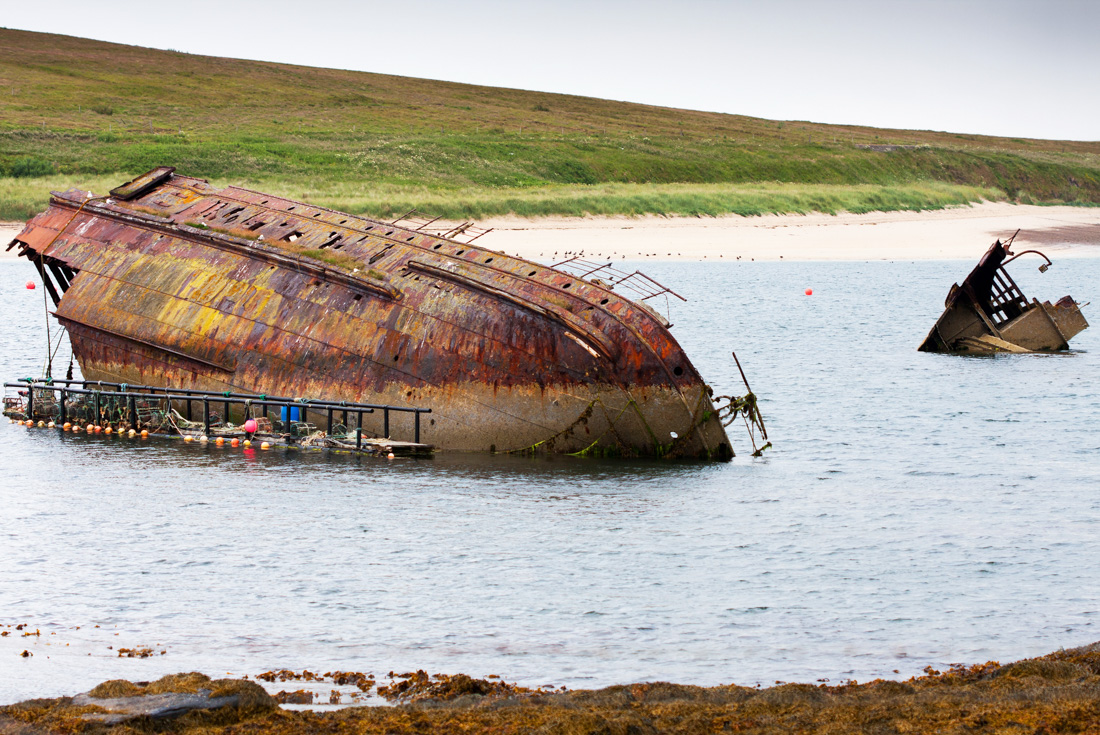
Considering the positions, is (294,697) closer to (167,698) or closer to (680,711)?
(167,698)

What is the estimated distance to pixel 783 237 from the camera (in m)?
78.2

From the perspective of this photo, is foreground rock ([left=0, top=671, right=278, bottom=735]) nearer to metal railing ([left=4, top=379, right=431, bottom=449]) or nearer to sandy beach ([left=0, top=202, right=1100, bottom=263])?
metal railing ([left=4, top=379, right=431, bottom=449])

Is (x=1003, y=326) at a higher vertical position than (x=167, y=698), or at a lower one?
higher

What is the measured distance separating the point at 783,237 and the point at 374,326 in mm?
57966

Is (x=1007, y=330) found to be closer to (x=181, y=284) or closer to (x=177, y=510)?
(x=181, y=284)

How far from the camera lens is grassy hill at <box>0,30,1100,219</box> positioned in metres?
75.4

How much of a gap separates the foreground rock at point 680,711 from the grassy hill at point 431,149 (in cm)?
5612

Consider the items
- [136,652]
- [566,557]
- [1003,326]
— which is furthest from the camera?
[1003,326]

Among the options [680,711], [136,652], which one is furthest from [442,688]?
[136,652]

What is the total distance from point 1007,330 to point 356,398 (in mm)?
25629

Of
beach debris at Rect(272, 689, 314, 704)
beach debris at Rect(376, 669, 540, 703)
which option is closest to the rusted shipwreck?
beach debris at Rect(376, 669, 540, 703)

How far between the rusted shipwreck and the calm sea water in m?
0.89

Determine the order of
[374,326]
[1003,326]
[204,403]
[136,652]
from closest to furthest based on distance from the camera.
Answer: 1. [136,652]
2. [374,326]
3. [204,403]
4. [1003,326]

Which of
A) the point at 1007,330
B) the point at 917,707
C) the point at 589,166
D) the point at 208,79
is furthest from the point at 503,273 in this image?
the point at 208,79
